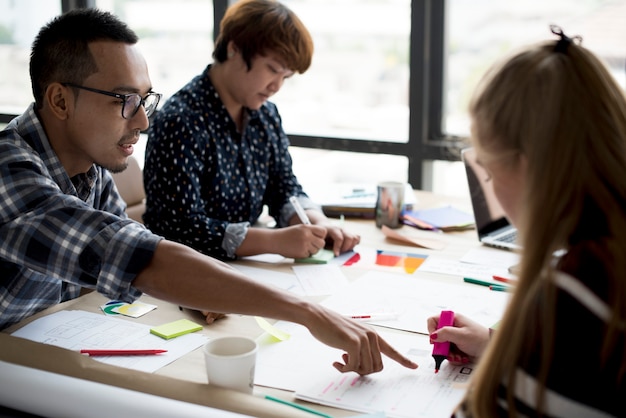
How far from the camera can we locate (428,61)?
10.6ft

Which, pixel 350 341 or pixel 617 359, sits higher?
pixel 617 359

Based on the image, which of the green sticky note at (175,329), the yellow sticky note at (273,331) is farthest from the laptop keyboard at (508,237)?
the green sticky note at (175,329)

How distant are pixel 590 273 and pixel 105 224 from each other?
33.9 inches

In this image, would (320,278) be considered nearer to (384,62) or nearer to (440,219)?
(440,219)

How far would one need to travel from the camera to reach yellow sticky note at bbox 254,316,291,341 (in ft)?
4.77

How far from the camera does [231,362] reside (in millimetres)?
1177

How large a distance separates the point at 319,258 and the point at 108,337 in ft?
2.33

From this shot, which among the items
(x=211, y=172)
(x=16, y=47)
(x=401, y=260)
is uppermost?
(x=16, y=47)

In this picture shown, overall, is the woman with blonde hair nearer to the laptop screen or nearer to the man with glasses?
the man with glasses

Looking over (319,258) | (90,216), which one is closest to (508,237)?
(319,258)

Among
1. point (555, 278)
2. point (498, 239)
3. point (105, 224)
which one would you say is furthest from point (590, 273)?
point (498, 239)

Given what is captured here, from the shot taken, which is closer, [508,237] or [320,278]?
[320,278]

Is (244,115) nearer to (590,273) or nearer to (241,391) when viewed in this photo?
(241,391)

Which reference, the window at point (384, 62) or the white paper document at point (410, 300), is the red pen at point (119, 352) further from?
the window at point (384, 62)
